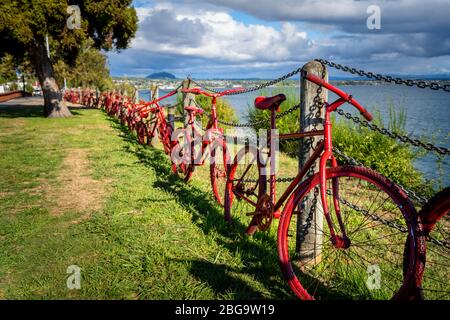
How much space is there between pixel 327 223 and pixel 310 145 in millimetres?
786

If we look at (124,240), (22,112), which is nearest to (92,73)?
(22,112)

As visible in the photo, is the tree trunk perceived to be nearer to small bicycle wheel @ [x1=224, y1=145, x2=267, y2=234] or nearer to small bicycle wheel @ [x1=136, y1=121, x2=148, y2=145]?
small bicycle wheel @ [x1=136, y1=121, x2=148, y2=145]

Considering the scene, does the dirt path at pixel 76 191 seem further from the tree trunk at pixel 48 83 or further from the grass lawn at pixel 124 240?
the tree trunk at pixel 48 83

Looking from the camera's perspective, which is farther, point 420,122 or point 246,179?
point 420,122

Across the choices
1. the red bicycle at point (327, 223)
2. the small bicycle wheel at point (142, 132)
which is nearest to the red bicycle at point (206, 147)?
the red bicycle at point (327, 223)

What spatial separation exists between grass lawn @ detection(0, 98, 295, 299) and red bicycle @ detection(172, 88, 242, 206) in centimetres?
34

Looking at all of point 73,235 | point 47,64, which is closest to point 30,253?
point 73,235

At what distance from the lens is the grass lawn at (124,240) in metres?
3.03

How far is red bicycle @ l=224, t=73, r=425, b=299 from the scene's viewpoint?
2324 millimetres

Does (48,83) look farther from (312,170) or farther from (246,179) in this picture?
→ (312,170)

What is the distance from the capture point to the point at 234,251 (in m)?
3.69

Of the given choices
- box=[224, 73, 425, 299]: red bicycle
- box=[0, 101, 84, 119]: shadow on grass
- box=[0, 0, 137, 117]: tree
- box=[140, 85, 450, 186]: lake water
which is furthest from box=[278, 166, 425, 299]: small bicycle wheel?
box=[0, 101, 84, 119]: shadow on grass

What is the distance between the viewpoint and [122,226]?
4250 millimetres
